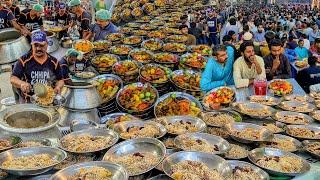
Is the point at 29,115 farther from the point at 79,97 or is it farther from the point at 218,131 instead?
the point at 218,131

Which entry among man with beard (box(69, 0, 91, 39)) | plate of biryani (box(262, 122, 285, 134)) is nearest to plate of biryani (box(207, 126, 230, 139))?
plate of biryani (box(262, 122, 285, 134))

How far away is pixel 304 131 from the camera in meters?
4.24

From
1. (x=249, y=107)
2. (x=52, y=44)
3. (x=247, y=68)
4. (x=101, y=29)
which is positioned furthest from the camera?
(x=101, y=29)

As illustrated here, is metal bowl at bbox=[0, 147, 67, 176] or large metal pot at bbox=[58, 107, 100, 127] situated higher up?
metal bowl at bbox=[0, 147, 67, 176]

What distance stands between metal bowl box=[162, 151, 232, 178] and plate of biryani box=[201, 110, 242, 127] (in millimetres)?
906

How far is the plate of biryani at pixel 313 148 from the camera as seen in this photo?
12.3 feet

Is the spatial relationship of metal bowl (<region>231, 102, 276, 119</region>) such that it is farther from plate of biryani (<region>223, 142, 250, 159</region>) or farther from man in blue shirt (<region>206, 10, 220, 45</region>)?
man in blue shirt (<region>206, 10, 220, 45</region>)

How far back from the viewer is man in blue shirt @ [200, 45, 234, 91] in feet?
19.0

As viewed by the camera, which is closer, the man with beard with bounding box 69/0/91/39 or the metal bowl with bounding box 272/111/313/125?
the metal bowl with bounding box 272/111/313/125

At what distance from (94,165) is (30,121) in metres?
1.35

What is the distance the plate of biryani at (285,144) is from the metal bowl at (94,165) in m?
1.52

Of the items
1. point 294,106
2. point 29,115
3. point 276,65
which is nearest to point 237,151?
point 294,106

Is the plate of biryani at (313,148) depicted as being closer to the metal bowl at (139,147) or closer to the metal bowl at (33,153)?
the metal bowl at (139,147)

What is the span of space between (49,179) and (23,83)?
2.32 meters
